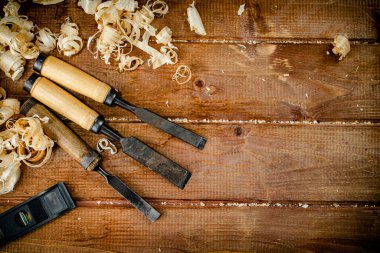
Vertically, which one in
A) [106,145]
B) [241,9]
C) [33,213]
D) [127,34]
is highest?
[241,9]

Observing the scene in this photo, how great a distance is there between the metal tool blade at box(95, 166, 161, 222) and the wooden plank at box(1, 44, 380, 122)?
0.22 metres

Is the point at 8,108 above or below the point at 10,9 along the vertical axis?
below

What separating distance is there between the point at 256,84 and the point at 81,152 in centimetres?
63

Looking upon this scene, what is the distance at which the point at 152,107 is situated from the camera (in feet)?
4.06

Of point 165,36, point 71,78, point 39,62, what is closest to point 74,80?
point 71,78

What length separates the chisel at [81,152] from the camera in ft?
3.83

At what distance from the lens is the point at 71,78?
3.86 ft

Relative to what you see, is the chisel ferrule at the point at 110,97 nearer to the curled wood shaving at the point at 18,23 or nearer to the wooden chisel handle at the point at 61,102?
the wooden chisel handle at the point at 61,102

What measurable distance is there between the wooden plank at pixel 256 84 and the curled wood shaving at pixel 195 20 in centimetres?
5

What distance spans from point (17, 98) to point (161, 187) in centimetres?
58

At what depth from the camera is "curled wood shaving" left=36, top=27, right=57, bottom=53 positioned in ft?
4.00

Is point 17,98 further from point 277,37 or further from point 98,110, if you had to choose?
point 277,37

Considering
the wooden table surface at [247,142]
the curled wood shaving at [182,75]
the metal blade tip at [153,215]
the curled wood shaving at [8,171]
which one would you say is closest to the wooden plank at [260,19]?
the wooden table surface at [247,142]

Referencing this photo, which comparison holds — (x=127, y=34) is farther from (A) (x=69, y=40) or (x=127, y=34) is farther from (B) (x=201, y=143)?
(B) (x=201, y=143)
